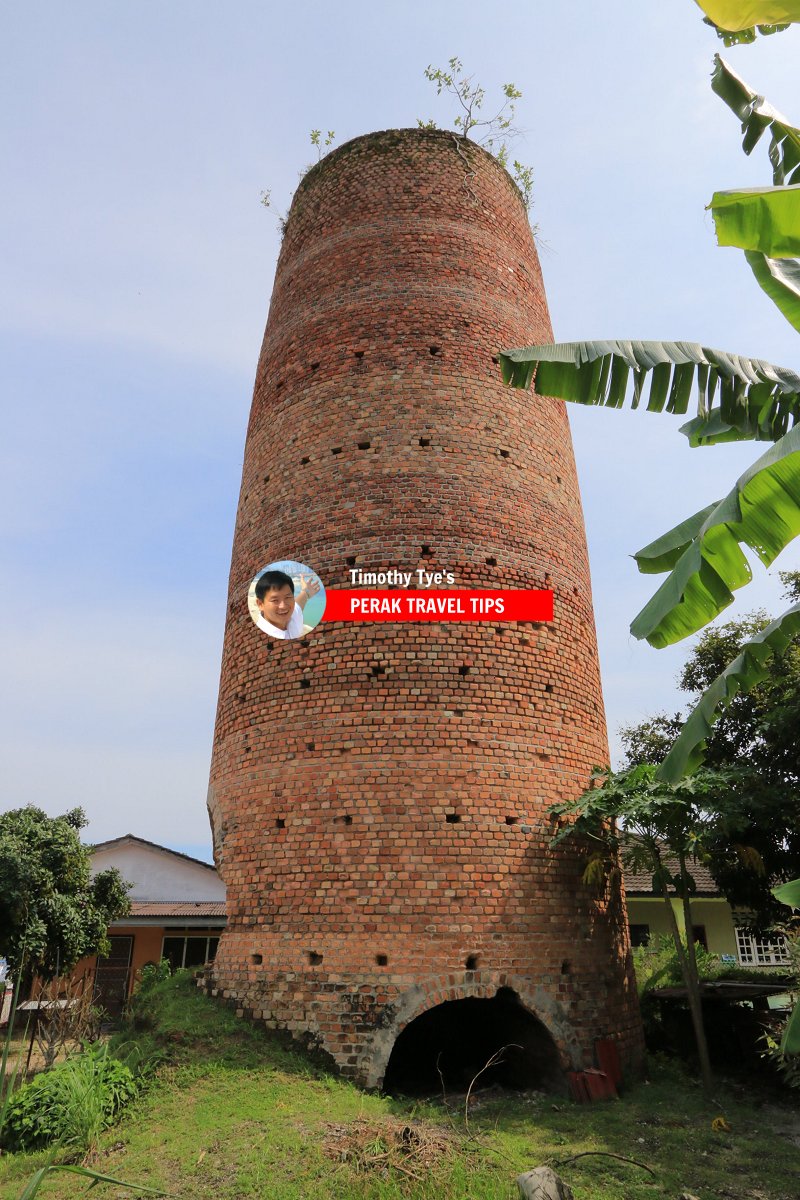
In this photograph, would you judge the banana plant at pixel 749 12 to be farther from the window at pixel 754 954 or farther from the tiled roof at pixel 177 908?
the window at pixel 754 954

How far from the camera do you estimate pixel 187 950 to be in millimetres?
18516

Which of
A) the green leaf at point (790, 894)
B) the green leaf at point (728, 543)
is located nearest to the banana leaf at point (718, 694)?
the green leaf at point (728, 543)

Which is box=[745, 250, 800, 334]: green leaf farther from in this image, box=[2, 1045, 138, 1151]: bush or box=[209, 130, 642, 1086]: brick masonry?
box=[2, 1045, 138, 1151]: bush

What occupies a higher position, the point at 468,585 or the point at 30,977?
the point at 468,585

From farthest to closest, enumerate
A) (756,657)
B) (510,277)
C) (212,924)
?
(212,924), (510,277), (756,657)

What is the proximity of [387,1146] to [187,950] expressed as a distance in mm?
13558

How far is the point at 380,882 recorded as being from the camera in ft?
29.0

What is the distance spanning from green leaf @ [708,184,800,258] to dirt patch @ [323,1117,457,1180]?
7040 mm

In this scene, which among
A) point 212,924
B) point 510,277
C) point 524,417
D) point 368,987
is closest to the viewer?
point 368,987

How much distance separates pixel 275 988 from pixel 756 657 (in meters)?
6.34

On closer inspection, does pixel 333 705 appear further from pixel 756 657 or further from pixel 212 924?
pixel 212 924

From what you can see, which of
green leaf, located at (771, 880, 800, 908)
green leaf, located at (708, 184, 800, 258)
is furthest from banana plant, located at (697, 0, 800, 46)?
green leaf, located at (771, 880, 800, 908)

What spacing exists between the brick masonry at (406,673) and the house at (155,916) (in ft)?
28.9

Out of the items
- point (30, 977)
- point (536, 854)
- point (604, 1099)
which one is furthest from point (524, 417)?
point (30, 977)
